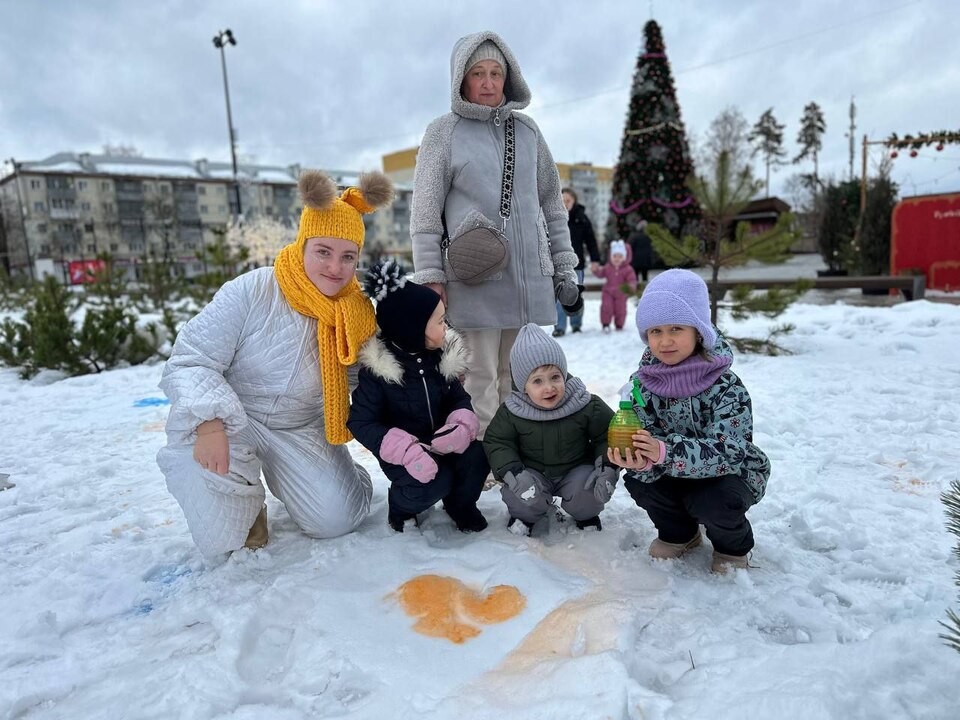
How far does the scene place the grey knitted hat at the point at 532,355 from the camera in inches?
90.2

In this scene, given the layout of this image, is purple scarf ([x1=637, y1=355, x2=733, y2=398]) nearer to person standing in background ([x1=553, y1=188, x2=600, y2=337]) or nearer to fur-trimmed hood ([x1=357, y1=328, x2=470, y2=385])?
fur-trimmed hood ([x1=357, y1=328, x2=470, y2=385])

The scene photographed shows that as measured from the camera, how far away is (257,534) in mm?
2309

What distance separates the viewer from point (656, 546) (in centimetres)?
210

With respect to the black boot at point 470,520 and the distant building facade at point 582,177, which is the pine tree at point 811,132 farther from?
the black boot at point 470,520

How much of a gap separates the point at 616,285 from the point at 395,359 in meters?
5.42

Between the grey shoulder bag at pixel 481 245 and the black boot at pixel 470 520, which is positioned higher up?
the grey shoulder bag at pixel 481 245

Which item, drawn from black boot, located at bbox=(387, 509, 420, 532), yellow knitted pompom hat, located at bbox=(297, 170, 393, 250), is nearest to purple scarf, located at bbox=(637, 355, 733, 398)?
black boot, located at bbox=(387, 509, 420, 532)

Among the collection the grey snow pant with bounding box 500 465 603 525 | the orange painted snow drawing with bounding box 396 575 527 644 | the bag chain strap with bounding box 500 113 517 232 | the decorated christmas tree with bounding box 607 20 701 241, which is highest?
the decorated christmas tree with bounding box 607 20 701 241

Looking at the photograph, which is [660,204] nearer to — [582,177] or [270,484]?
[270,484]

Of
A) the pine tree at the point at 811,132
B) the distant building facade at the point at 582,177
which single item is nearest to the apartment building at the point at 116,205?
the distant building facade at the point at 582,177

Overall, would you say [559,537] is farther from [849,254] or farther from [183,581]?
[849,254]

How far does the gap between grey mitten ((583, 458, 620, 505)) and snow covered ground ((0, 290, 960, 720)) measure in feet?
0.56

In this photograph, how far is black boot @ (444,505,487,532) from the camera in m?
2.40

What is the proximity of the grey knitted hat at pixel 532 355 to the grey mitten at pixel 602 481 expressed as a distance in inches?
15.0
